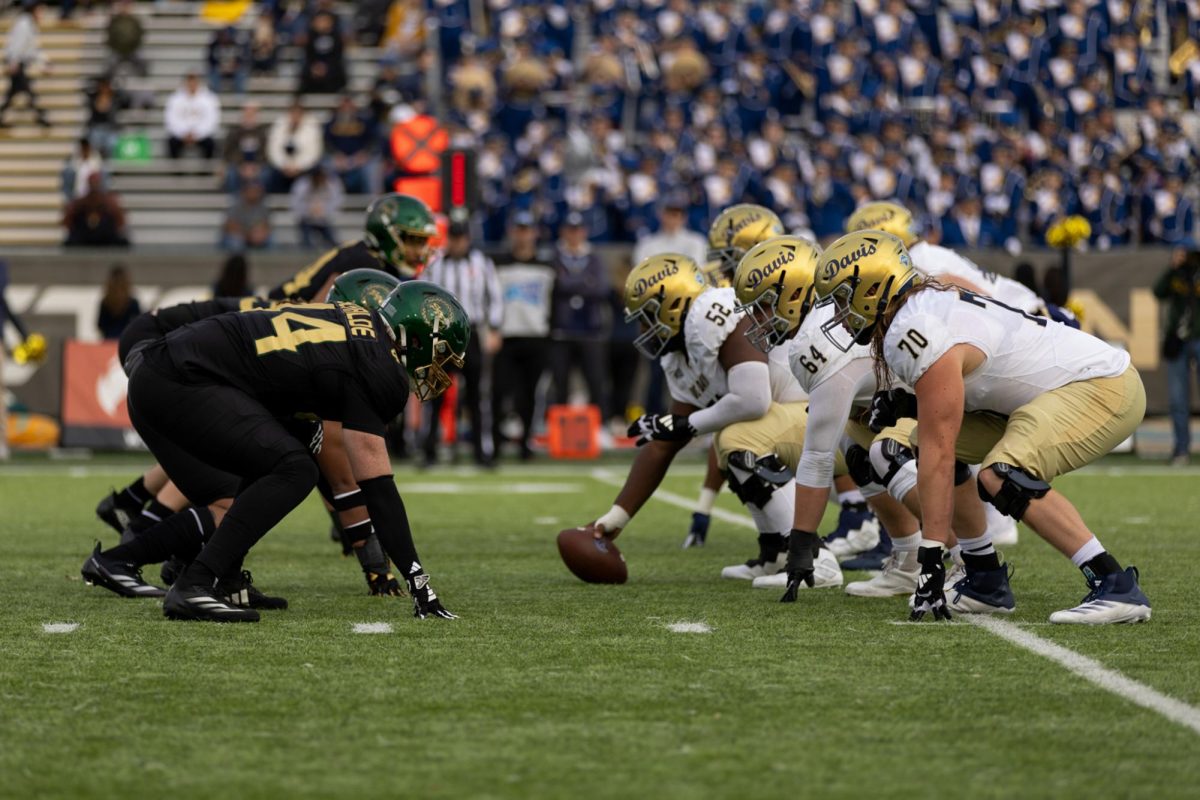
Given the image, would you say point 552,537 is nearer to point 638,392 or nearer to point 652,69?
point 638,392

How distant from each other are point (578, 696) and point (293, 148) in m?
17.3

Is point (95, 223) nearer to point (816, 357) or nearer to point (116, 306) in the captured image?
point (116, 306)

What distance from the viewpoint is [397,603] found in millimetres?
7410

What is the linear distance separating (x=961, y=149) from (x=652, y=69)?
13.0ft

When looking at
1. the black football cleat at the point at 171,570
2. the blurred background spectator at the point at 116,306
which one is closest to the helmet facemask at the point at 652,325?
the black football cleat at the point at 171,570

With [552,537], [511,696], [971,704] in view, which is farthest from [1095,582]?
[552,537]

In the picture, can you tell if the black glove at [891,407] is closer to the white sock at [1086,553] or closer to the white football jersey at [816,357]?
the white football jersey at [816,357]

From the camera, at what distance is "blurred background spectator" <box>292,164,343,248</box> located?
66.6ft

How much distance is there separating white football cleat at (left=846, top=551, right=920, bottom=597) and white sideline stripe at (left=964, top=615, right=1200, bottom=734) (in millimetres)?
795

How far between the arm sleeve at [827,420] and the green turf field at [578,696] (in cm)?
53

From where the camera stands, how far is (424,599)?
268 inches

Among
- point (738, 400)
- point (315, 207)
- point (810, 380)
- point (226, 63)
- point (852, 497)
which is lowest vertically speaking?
point (852, 497)

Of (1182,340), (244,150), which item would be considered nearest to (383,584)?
(1182,340)

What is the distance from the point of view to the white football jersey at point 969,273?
9898 millimetres
